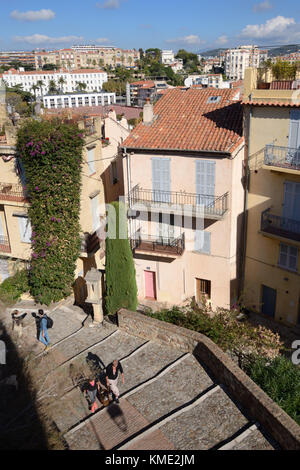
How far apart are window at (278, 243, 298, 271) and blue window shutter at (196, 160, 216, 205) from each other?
430 centimetres

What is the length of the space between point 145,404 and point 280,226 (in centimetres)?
1100

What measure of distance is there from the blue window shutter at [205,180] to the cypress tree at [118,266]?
489cm

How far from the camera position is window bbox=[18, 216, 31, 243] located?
21.2 metres

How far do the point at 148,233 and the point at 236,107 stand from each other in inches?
313

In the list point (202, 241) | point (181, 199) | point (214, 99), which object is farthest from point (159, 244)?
point (214, 99)

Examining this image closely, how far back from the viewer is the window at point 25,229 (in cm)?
2122

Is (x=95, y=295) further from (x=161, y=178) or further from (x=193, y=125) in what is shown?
(x=193, y=125)

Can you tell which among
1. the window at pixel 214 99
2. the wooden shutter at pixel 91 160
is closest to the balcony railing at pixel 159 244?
the wooden shutter at pixel 91 160

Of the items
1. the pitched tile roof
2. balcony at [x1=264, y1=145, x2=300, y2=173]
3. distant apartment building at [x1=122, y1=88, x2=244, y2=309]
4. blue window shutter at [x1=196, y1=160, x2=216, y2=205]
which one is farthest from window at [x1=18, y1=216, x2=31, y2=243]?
balcony at [x1=264, y1=145, x2=300, y2=173]

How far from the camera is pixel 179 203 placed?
66.4 ft

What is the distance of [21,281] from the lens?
21.5 metres
